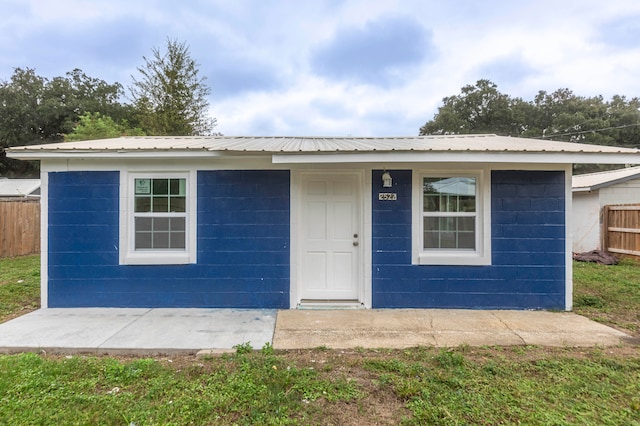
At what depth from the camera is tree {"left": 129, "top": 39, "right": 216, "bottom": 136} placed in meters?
16.0

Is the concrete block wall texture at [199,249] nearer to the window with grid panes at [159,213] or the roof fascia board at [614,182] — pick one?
the window with grid panes at [159,213]

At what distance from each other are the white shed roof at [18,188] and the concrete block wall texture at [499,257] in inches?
753

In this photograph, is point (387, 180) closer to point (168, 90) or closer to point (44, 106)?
point (168, 90)

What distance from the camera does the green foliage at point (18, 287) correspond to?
5.11 metres

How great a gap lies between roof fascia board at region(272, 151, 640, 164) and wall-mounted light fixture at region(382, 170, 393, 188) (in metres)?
0.53

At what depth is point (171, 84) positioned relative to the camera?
16.2m

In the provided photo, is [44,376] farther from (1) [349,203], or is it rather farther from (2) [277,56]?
(2) [277,56]

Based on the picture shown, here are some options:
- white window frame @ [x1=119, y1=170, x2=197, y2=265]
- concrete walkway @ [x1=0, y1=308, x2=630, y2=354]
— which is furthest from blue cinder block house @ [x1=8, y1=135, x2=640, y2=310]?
concrete walkway @ [x1=0, y1=308, x2=630, y2=354]

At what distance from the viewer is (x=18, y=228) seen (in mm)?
10477

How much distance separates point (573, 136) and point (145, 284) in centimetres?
3420

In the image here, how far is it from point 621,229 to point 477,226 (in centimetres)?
762

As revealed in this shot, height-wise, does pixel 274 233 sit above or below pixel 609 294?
above

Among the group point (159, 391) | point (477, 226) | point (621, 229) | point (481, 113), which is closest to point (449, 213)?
point (477, 226)

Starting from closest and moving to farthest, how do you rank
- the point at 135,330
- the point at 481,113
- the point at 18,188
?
the point at 135,330, the point at 18,188, the point at 481,113
